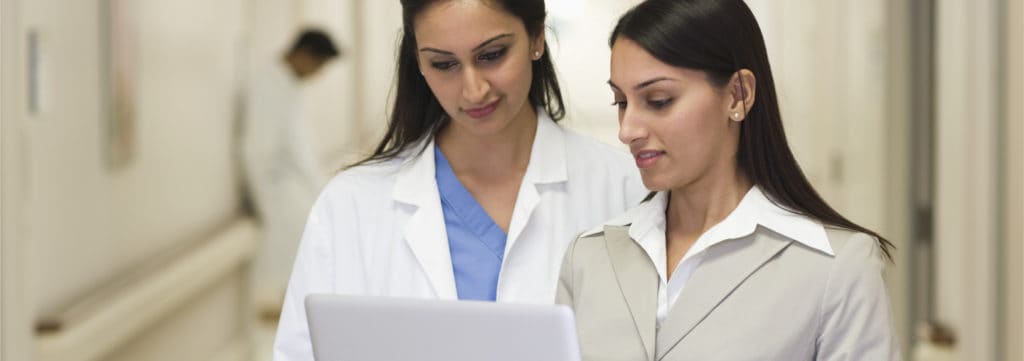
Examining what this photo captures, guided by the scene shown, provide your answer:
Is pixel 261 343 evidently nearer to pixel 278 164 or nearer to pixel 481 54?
pixel 278 164

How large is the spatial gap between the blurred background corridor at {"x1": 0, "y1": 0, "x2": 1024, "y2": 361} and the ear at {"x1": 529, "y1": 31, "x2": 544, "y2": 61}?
7cm

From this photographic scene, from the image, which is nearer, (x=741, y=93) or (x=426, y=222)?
(x=741, y=93)

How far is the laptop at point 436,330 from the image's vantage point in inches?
50.8

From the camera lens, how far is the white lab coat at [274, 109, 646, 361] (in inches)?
71.8

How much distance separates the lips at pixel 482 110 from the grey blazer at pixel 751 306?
25cm

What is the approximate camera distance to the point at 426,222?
1.86 meters

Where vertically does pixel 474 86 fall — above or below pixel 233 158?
above

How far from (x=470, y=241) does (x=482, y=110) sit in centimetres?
20

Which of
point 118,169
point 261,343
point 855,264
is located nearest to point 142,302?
point 118,169
